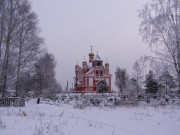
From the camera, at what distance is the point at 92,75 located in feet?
186

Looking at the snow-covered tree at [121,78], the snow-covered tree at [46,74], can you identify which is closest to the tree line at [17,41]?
the snow-covered tree at [46,74]

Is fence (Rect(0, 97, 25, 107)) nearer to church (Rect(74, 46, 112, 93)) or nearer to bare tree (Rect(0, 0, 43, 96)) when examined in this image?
bare tree (Rect(0, 0, 43, 96))

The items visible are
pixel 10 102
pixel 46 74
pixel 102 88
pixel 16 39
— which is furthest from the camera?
pixel 102 88

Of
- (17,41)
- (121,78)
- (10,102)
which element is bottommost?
(10,102)

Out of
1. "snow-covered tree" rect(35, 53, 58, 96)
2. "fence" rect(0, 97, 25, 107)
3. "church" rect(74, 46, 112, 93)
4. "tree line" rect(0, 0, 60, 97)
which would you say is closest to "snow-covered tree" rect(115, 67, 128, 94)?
"church" rect(74, 46, 112, 93)

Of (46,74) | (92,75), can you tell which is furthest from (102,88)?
(46,74)

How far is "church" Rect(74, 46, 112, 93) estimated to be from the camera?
56116 millimetres

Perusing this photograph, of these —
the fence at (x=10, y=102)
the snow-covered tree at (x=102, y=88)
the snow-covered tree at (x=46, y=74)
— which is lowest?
the fence at (x=10, y=102)

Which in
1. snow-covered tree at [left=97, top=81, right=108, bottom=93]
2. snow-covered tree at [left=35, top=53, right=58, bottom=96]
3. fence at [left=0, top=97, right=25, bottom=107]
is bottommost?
fence at [left=0, top=97, right=25, bottom=107]

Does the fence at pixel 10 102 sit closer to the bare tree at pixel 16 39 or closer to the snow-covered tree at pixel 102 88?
the bare tree at pixel 16 39

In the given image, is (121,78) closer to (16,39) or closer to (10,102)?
(16,39)

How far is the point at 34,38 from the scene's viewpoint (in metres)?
19.1

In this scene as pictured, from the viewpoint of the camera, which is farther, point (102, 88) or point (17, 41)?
point (102, 88)

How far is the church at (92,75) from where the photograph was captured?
184ft
